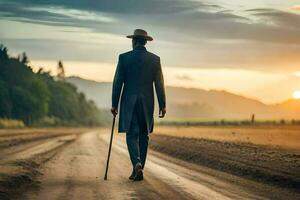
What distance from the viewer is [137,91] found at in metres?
12.7

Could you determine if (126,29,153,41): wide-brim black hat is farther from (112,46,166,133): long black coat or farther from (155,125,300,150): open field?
(155,125,300,150): open field

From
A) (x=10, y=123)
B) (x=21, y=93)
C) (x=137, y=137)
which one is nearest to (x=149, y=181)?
(x=137, y=137)

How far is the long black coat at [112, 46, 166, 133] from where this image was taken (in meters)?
12.6

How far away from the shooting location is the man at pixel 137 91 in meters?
12.6

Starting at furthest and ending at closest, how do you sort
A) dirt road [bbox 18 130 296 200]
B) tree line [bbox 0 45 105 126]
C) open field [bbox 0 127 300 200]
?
tree line [bbox 0 45 105 126] → open field [bbox 0 127 300 200] → dirt road [bbox 18 130 296 200]

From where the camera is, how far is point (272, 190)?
11.4m

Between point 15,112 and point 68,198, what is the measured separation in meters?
84.3

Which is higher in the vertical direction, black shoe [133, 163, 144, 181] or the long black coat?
the long black coat

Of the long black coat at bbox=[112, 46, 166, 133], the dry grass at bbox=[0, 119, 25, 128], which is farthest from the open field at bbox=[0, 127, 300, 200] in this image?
the dry grass at bbox=[0, 119, 25, 128]

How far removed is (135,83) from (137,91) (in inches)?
6.6

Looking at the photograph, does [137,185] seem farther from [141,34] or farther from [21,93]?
[21,93]

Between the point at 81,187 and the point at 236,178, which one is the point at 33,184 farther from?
the point at 236,178

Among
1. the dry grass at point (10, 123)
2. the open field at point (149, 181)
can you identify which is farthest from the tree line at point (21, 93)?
the open field at point (149, 181)

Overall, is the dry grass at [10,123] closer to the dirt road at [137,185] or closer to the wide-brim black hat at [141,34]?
the dirt road at [137,185]
